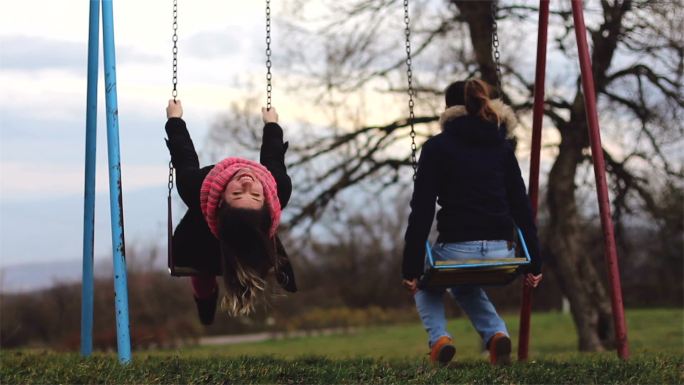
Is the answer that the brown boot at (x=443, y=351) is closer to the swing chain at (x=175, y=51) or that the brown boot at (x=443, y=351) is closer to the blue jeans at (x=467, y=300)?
the blue jeans at (x=467, y=300)

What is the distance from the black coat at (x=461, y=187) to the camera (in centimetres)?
512

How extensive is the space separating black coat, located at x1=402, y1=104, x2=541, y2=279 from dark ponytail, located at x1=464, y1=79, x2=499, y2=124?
0.04m

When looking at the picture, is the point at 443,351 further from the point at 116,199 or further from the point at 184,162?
the point at 116,199

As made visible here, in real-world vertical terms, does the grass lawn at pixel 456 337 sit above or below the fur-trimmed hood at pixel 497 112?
below

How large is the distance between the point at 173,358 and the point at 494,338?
202 cm

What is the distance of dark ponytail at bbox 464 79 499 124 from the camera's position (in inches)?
211

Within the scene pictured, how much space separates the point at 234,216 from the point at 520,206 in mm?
1789

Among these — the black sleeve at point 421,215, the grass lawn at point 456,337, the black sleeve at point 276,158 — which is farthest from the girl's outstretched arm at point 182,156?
the grass lawn at point 456,337

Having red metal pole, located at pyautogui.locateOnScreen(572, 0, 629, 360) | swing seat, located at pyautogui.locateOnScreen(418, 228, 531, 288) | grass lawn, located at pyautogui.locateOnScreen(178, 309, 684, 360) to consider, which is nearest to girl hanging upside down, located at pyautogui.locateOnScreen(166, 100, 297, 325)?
swing seat, located at pyautogui.locateOnScreen(418, 228, 531, 288)

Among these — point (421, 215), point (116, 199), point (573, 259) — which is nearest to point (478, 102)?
point (421, 215)

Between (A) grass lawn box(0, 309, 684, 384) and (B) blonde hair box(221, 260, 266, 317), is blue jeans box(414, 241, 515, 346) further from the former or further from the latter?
(B) blonde hair box(221, 260, 266, 317)

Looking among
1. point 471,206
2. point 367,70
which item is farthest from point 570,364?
point 367,70

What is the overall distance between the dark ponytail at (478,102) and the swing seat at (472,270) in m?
0.71

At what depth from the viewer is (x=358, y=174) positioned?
13594 mm
